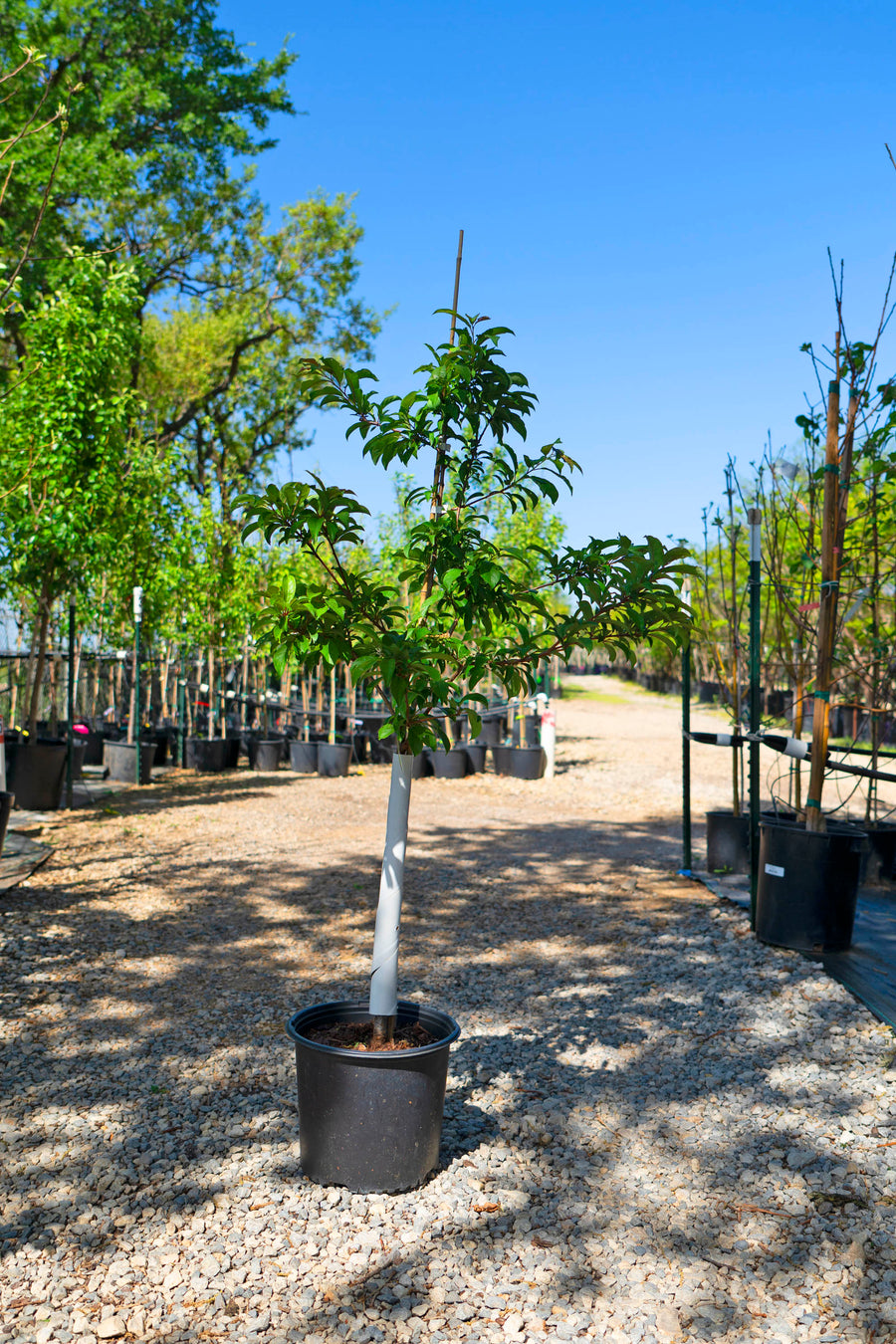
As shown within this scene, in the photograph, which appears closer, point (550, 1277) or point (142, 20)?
point (550, 1277)

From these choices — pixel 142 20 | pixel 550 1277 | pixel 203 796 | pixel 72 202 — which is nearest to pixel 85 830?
pixel 203 796

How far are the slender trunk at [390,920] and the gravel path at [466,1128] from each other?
1.67 ft

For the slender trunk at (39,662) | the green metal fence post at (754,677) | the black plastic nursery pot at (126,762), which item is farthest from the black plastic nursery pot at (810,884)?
the black plastic nursery pot at (126,762)

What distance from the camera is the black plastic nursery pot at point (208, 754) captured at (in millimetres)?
13820

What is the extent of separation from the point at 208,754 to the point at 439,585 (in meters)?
11.6

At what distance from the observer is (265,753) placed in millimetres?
14406

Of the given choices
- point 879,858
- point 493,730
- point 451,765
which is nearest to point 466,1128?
point 879,858

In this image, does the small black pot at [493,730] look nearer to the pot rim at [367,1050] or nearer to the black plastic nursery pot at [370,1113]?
the pot rim at [367,1050]

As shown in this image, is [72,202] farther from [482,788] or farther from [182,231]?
[482,788]

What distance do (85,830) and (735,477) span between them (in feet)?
19.8

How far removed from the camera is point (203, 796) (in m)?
11.1

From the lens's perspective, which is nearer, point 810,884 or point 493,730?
point 810,884

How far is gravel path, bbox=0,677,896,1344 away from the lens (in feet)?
7.78

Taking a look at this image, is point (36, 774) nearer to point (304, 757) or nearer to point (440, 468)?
point (304, 757)
